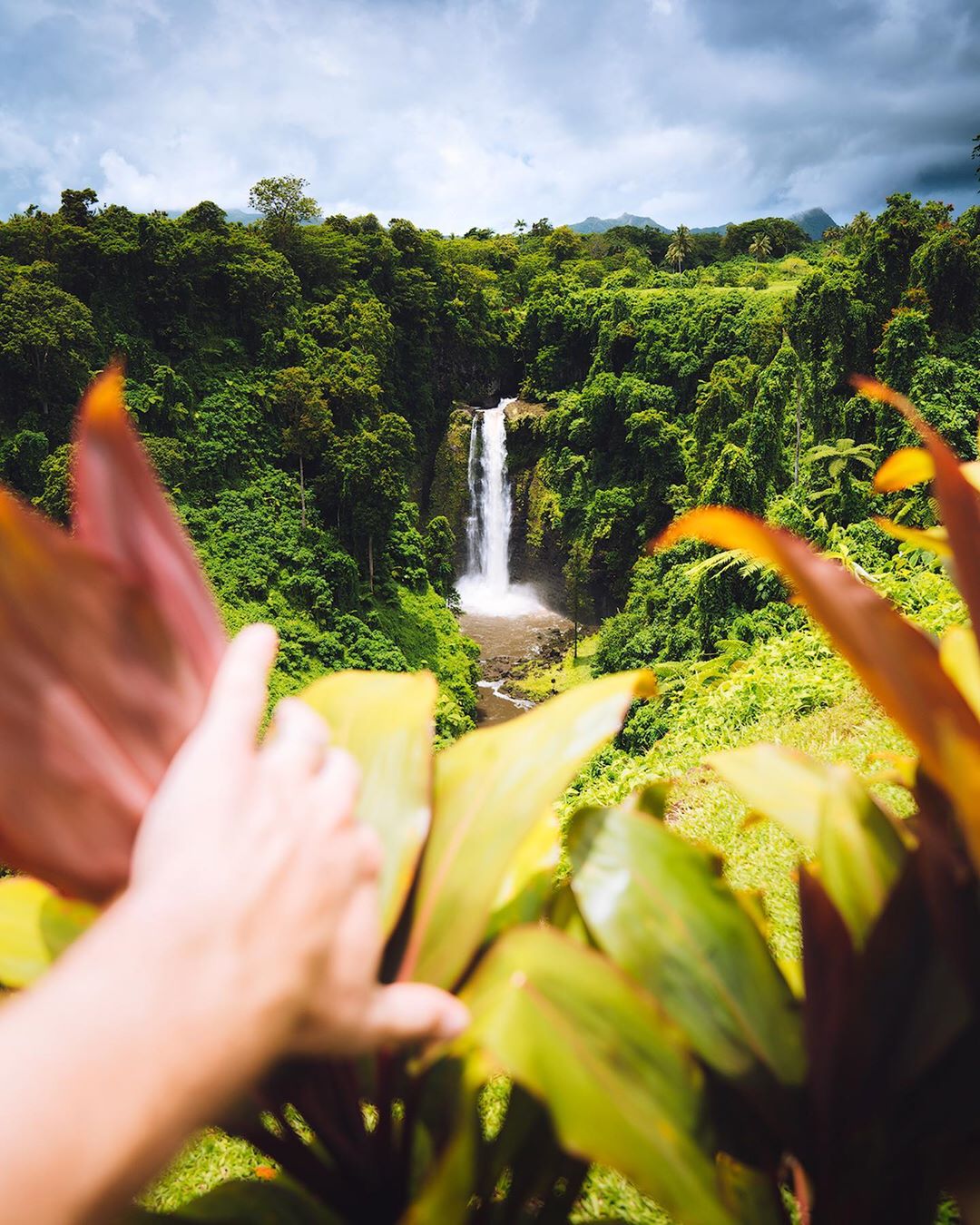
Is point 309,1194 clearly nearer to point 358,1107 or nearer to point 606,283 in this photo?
point 358,1107

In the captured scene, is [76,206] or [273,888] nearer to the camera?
[273,888]

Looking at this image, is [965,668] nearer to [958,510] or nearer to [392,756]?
[958,510]

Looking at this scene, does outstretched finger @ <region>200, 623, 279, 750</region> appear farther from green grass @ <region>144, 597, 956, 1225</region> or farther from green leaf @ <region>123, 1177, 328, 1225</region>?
green grass @ <region>144, 597, 956, 1225</region>

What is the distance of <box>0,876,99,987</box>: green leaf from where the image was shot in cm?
42

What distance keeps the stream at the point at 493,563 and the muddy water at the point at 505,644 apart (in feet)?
0.08

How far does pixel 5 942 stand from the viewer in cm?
43

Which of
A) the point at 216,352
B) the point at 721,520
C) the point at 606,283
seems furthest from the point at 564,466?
the point at 721,520

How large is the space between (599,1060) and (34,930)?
351 mm

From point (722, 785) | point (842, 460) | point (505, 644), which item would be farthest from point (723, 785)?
point (505, 644)

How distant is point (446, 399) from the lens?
21.0 meters

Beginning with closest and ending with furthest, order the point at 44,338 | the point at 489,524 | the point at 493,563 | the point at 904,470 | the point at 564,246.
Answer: the point at 904,470 < the point at 44,338 < the point at 493,563 < the point at 489,524 < the point at 564,246

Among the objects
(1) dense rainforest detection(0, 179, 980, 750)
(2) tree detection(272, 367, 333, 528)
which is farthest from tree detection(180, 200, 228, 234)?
(2) tree detection(272, 367, 333, 528)

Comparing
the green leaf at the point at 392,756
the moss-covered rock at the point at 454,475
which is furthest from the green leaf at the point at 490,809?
the moss-covered rock at the point at 454,475

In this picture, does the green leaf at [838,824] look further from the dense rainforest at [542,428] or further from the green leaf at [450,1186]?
the green leaf at [450,1186]
